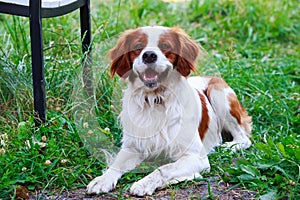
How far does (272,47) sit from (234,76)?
1447 mm

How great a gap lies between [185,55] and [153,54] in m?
0.34

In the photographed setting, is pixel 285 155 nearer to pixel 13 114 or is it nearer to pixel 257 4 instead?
pixel 13 114

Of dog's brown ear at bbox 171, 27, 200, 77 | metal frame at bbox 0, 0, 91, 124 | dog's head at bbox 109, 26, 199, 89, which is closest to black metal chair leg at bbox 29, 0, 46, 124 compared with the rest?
metal frame at bbox 0, 0, 91, 124

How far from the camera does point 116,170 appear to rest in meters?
3.76

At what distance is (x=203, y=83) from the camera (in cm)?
464

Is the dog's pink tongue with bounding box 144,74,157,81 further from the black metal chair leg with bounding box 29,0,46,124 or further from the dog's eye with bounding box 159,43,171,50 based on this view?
the black metal chair leg with bounding box 29,0,46,124

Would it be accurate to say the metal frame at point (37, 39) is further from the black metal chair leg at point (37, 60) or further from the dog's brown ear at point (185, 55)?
the dog's brown ear at point (185, 55)

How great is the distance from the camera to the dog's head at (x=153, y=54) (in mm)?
3613

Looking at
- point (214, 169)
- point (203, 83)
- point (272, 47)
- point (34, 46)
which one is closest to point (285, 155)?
point (214, 169)

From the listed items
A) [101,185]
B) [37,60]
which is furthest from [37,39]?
[101,185]

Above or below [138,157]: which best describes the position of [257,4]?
above

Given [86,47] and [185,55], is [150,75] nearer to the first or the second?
[185,55]

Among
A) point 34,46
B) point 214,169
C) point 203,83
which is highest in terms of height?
point 34,46

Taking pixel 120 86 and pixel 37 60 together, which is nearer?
pixel 37 60
